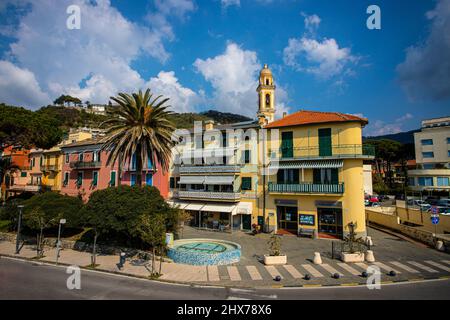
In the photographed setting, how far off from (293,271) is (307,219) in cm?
1225

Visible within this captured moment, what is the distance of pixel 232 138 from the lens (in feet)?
108

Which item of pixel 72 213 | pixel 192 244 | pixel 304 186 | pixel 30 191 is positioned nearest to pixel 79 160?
pixel 30 191

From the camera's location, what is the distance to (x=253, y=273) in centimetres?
1667

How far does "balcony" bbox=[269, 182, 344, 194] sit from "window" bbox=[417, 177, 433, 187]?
4298cm

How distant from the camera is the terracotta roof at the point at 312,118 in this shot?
27.0m

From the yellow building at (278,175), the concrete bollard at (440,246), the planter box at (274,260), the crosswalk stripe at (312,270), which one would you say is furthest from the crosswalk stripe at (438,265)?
the planter box at (274,260)

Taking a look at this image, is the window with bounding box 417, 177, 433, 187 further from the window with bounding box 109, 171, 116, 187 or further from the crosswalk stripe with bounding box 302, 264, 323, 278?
the window with bounding box 109, 171, 116, 187

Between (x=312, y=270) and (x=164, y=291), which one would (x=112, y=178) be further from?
(x=312, y=270)

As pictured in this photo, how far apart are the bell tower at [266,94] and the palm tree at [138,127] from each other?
1596 centimetres

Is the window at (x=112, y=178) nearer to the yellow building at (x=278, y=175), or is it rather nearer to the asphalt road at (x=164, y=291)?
the yellow building at (x=278, y=175)

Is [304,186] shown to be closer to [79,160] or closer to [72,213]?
[72,213]

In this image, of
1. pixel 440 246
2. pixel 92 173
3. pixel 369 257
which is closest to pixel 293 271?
pixel 369 257
